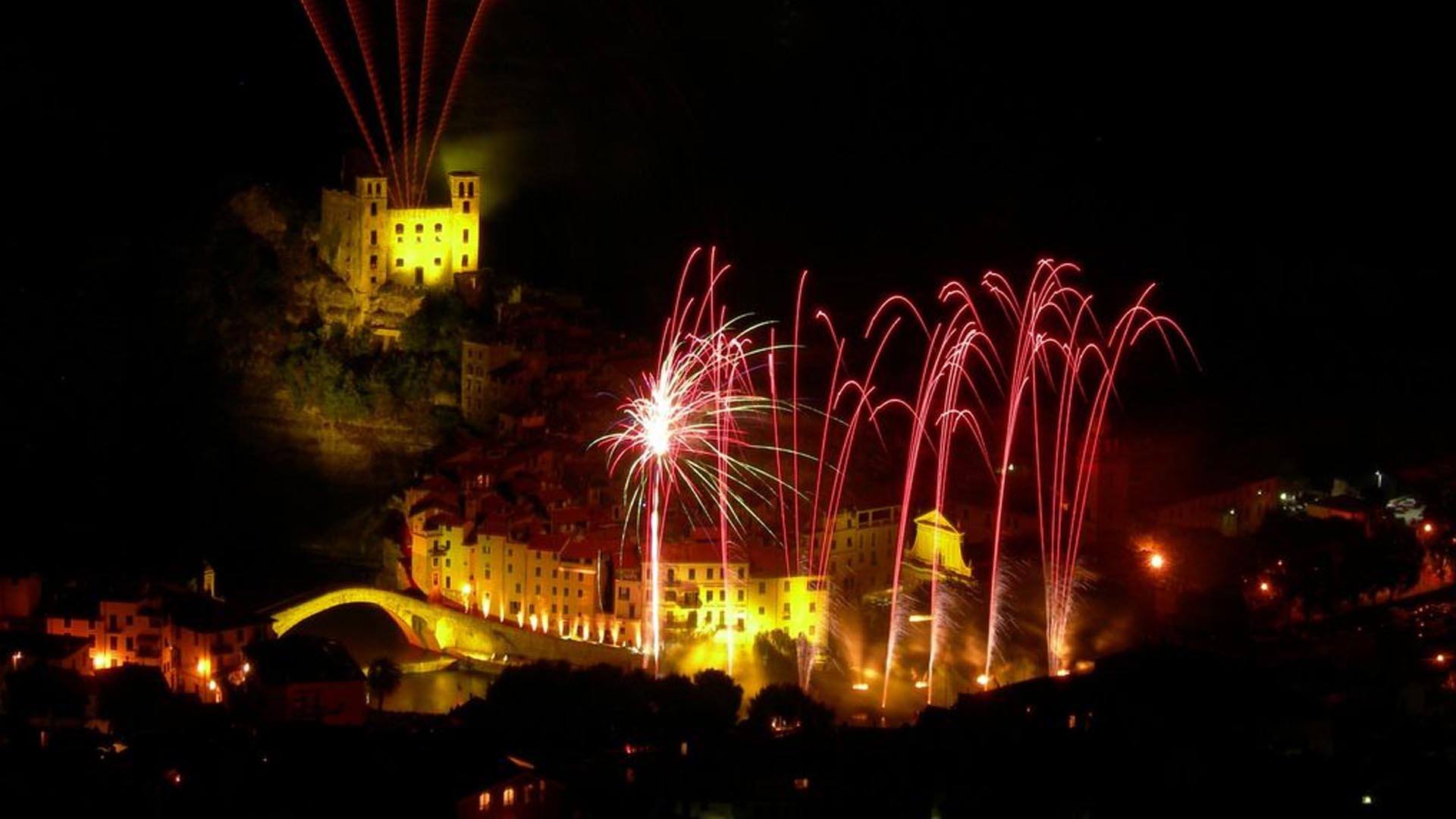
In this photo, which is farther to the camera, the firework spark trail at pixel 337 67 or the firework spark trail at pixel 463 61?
the firework spark trail at pixel 463 61

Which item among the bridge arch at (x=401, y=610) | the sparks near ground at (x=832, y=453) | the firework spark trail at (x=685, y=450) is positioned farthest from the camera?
the bridge arch at (x=401, y=610)

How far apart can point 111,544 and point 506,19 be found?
8.12 m

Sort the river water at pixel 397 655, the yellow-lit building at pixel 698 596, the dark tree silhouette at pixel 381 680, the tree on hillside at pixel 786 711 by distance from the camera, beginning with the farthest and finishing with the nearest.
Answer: the yellow-lit building at pixel 698 596
the river water at pixel 397 655
the dark tree silhouette at pixel 381 680
the tree on hillside at pixel 786 711

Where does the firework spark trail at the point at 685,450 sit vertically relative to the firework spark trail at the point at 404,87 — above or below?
below

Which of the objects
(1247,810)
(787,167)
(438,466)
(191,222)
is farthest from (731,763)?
(787,167)

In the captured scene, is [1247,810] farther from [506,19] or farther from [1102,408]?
[506,19]

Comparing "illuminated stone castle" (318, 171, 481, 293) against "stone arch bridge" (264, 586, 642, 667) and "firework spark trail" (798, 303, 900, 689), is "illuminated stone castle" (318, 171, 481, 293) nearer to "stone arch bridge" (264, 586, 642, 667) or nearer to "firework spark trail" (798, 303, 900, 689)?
"firework spark trail" (798, 303, 900, 689)

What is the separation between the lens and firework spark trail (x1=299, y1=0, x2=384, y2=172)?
22.2m

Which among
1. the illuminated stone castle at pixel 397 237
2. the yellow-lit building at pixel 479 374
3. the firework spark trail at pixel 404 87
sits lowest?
the yellow-lit building at pixel 479 374

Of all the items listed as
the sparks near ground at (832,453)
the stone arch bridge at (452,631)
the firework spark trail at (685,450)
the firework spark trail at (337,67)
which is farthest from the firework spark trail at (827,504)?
the firework spark trail at (337,67)

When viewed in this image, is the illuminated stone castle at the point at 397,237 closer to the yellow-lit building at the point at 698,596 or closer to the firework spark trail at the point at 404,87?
the firework spark trail at the point at 404,87

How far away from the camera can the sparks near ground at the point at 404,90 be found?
21656mm

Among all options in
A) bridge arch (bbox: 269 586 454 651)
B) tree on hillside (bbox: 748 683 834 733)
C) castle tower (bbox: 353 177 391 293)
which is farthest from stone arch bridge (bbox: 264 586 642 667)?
castle tower (bbox: 353 177 391 293)

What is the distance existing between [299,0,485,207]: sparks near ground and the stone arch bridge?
5681 mm
